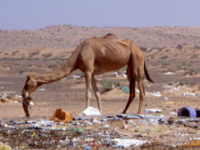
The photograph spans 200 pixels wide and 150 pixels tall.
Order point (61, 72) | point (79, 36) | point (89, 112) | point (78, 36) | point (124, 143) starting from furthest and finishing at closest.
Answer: point (78, 36), point (79, 36), point (61, 72), point (89, 112), point (124, 143)

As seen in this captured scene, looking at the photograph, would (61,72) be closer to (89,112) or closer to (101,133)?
(89,112)

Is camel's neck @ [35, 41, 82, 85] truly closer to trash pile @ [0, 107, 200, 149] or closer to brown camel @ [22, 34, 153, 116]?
brown camel @ [22, 34, 153, 116]

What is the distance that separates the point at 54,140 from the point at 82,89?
14.2 meters

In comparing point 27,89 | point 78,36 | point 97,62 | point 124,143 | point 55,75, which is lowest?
point 124,143

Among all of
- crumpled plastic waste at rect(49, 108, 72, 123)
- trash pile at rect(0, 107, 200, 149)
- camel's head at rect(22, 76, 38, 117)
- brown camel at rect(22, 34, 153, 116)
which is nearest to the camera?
trash pile at rect(0, 107, 200, 149)

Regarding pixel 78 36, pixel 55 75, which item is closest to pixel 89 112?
pixel 55 75

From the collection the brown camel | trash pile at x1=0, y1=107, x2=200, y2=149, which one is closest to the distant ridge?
the brown camel

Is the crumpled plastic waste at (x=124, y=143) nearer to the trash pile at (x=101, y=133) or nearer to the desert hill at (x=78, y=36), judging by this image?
the trash pile at (x=101, y=133)

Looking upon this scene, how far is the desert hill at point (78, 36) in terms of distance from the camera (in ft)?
338

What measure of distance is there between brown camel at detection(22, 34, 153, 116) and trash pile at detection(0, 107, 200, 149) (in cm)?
139

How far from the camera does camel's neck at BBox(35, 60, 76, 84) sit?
34.4ft

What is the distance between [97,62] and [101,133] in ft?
12.0

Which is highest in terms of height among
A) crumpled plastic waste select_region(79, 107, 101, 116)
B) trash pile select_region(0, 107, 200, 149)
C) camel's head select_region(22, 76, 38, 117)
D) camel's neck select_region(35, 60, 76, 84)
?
camel's neck select_region(35, 60, 76, 84)

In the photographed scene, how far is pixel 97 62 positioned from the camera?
11.3 metres
